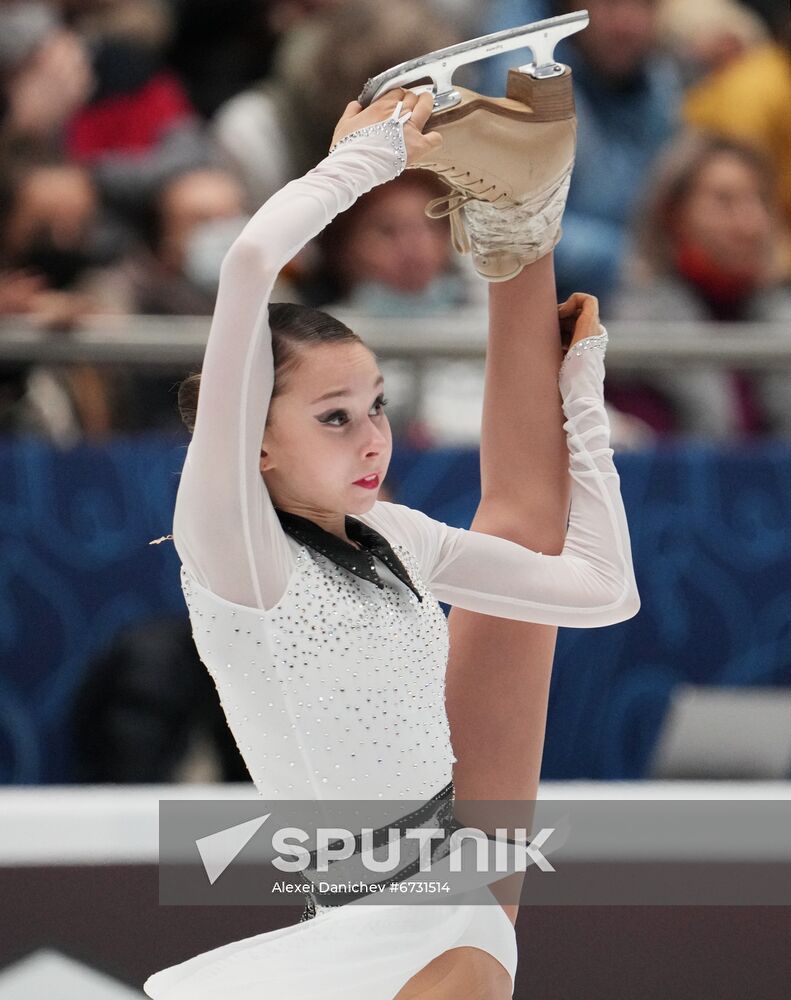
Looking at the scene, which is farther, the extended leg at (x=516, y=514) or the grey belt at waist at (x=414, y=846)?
the extended leg at (x=516, y=514)

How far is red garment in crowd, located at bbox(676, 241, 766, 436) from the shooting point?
9.48 feet

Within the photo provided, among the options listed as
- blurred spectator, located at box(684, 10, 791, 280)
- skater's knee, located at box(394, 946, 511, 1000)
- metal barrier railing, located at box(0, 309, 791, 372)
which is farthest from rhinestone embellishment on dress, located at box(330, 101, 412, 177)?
blurred spectator, located at box(684, 10, 791, 280)

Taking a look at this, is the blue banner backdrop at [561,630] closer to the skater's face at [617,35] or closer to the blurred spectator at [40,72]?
the blurred spectator at [40,72]

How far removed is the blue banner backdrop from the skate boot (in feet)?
3.51

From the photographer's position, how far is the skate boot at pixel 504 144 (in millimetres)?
1305

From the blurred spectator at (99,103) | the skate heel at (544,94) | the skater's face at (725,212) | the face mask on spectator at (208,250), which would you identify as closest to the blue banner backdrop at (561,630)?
the face mask on spectator at (208,250)

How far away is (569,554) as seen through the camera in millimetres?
1407

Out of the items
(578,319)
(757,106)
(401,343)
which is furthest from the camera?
(757,106)

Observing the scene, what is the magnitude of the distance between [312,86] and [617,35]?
0.69 metres

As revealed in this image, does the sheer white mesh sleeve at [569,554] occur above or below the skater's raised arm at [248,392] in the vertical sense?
below

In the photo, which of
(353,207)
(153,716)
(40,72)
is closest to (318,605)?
(153,716)

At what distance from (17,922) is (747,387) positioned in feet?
5.76

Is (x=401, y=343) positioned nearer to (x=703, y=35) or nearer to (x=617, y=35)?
(x=617, y=35)

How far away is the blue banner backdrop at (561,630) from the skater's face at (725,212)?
1.71 feet
